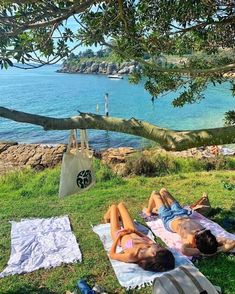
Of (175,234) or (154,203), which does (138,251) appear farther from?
(154,203)

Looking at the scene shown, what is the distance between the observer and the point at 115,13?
4.54m

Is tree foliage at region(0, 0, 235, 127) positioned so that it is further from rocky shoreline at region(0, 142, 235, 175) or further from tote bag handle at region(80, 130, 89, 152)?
rocky shoreline at region(0, 142, 235, 175)

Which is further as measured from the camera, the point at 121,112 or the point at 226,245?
the point at 121,112

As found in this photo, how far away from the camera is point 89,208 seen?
736cm

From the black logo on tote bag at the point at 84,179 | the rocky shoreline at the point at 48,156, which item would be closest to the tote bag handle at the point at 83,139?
the black logo on tote bag at the point at 84,179

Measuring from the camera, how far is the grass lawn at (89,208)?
4.88 meters

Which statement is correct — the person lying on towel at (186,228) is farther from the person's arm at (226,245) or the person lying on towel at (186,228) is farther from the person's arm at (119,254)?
the person's arm at (119,254)

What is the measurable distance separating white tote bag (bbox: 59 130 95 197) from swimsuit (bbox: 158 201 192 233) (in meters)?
2.01

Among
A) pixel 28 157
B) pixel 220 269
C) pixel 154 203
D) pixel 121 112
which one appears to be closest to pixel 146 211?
pixel 154 203

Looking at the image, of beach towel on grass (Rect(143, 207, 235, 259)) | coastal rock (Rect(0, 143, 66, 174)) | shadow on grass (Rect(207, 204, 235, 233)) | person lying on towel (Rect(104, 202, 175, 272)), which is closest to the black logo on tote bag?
person lying on towel (Rect(104, 202, 175, 272))

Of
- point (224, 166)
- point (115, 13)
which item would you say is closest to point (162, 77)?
point (115, 13)

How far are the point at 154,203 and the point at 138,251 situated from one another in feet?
6.08

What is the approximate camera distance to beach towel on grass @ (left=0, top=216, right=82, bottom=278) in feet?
17.4

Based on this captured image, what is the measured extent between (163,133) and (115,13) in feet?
8.12
